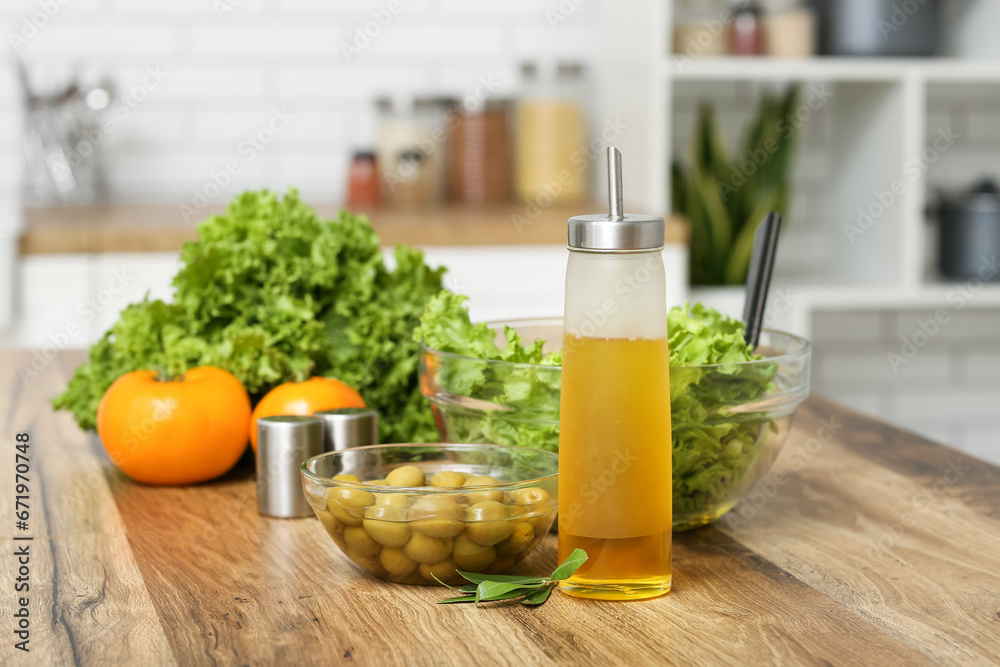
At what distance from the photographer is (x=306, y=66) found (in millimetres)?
2871

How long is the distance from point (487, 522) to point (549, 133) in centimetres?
217

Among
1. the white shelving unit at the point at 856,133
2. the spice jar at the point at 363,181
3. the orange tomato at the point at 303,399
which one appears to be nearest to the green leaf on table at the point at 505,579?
the orange tomato at the point at 303,399

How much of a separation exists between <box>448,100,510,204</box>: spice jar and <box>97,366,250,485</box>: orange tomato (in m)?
1.88

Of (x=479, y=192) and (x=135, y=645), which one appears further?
(x=479, y=192)

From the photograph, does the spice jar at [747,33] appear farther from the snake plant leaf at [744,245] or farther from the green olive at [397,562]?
the green olive at [397,562]

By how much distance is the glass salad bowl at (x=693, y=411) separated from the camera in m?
0.77

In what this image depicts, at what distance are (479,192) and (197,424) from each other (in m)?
1.93

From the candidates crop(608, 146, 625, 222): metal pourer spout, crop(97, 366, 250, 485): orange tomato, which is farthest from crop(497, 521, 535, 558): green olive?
crop(97, 366, 250, 485): orange tomato

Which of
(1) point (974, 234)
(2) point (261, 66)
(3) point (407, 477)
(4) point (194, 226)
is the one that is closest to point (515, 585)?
(3) point (407, 477)

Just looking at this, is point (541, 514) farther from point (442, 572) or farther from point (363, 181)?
point (363, 181)

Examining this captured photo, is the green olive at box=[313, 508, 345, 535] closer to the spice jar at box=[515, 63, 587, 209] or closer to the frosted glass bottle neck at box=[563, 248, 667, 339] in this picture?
the frosted glass bottle neck at box=[563, 248, 667, 339]

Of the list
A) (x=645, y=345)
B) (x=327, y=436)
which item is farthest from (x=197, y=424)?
(x=645, y=345)

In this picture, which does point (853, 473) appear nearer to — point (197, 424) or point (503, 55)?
point (197, 424)

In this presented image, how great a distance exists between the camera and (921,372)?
312cm
